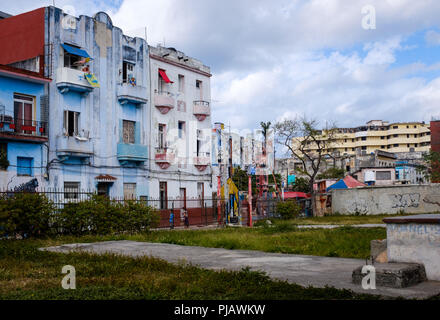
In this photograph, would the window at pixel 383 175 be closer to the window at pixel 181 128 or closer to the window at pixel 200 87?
the window at pixel 200 87

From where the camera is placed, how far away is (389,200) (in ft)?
120

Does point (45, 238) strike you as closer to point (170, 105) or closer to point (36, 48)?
point (36, 48)

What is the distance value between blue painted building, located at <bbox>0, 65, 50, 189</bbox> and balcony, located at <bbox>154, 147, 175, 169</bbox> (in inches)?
351

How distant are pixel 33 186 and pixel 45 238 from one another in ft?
26.5

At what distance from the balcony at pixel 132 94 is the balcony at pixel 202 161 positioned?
692 cm

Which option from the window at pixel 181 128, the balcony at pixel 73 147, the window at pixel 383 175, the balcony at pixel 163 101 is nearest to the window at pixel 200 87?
the window at pixel 181 128

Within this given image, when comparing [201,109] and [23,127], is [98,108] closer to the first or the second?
[23,127]

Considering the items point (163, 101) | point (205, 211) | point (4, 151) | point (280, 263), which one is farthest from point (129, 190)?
point (280, 263)

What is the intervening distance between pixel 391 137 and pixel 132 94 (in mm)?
86054

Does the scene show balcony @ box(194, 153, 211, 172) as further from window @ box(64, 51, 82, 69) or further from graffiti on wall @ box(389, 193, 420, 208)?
graffiti on wall @ box(389, 193, 420, 208)

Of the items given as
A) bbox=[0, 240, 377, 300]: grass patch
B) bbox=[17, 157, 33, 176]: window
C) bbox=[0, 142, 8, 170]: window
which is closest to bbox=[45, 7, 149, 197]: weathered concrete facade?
bbox=[17, 157, 33, 176]: window

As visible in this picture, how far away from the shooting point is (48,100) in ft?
82.0

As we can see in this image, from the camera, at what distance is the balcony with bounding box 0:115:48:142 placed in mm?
22609
